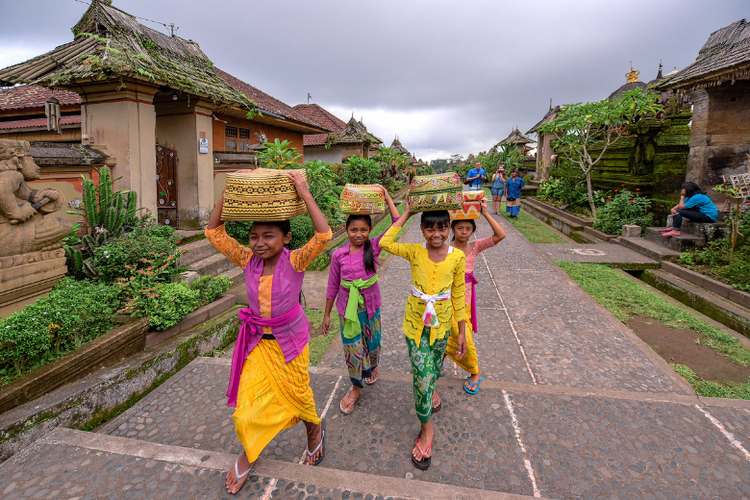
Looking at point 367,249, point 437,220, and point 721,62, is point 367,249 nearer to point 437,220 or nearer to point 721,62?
point 437,220

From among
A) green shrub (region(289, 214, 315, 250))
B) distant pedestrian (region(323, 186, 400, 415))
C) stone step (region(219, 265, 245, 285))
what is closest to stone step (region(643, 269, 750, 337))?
distant pedestrian (region(323, 186, 400, 415))

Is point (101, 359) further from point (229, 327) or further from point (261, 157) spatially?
point (261, 157)

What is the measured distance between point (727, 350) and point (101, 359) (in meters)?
6.00

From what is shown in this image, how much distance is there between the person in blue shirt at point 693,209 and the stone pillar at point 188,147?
30.8 ft

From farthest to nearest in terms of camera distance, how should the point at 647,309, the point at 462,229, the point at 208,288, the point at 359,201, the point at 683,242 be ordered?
1. the point at 683,242
2. the point at 647,309
3. the point at 208,288
4. the point at 462,229
5. the point at 359,201

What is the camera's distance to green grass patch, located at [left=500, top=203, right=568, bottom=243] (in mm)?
9992

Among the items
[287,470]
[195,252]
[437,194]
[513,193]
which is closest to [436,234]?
[437,194]

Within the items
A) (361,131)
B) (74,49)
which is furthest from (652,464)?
(361,131)

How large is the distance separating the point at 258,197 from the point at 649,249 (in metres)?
8.33

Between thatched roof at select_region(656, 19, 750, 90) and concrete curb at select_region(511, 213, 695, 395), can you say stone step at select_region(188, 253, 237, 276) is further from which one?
thatched roof at select_region(656, 19, 750, 90)

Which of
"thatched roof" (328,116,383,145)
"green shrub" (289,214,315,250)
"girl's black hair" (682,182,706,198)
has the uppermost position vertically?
"thatched roof" (328,116,383,145)

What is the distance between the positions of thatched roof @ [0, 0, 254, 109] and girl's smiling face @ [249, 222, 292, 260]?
4907mm

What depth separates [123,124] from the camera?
19.4 ft

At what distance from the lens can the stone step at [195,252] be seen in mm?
5924
